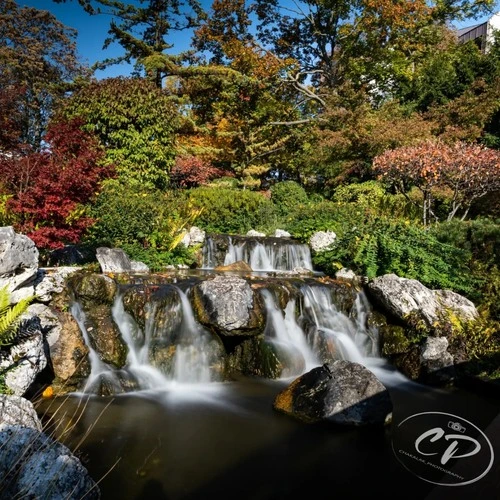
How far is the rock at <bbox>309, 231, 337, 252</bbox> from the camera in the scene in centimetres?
1230

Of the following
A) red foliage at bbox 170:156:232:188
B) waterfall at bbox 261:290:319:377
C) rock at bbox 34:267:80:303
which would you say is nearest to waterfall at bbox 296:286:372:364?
waterfall at bbox 261:290:319:377

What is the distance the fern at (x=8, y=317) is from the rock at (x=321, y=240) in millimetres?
8918

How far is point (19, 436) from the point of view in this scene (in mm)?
3178

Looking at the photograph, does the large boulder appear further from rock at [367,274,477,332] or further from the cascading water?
rock at [367,274,477,332]

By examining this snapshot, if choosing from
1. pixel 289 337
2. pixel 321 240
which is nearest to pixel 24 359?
pixel 289 337

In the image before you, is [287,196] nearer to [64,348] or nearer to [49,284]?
[49,284]

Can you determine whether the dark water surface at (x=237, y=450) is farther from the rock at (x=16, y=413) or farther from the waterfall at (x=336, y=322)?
the waterfall at (x=336, y=322)

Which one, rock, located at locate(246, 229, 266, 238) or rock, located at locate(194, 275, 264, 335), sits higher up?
rock, located at locate(246, 229, 266, 238)

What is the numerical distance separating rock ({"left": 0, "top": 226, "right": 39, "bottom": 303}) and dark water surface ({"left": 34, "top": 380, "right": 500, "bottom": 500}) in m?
1.82

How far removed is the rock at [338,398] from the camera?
5.33m

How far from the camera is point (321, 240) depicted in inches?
490

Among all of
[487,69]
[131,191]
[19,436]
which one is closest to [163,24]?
[131,191]

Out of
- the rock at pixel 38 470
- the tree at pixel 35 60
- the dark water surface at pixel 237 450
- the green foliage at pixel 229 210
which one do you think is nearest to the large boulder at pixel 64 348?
the dark water surface at pixel 237 450

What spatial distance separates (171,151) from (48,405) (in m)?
12.4
